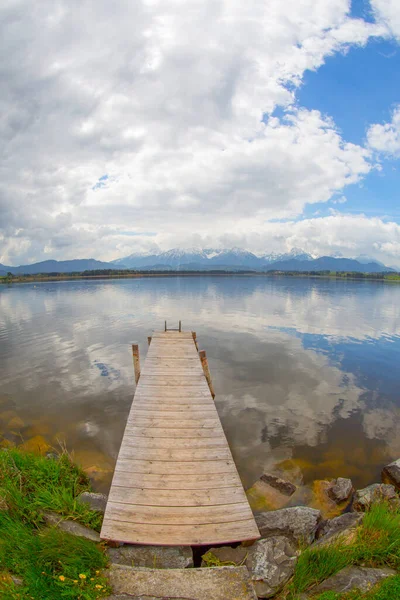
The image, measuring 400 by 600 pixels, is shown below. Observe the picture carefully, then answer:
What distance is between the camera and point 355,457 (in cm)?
1332

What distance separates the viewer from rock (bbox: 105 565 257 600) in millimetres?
5137

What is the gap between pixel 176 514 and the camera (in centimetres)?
700

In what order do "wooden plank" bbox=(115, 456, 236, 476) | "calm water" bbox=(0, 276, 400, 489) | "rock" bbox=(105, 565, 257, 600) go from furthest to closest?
"calm water" bbox=(0, 276, 400, 489) → "wooden plank" bbox=(115, 456, 236, 476) → "rock" bbox=(105, 565, 257, 600)

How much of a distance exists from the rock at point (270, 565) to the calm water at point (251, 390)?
5208 mm

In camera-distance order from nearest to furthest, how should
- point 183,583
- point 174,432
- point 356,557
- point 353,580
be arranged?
point 353,580 → point 183,583 → point 356,557 → point 174,432

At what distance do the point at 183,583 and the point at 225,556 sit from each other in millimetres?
1283

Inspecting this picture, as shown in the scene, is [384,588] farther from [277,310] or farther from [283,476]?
[277,310]

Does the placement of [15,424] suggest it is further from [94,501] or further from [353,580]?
[353,580]

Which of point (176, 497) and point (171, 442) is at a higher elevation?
point (171, 442)

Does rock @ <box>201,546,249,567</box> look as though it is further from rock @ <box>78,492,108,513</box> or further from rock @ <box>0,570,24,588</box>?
rock @ <box>0,570,24,588</box>

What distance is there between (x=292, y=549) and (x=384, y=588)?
238cm

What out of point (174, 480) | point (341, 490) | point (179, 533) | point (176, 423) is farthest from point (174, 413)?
point (341, 490)

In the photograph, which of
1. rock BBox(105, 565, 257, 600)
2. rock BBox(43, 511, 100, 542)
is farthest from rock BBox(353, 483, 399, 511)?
rock BBox(43, 511, 100, 542)

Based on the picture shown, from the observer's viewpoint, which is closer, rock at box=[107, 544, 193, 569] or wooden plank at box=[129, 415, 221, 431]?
rock at box=[107, 544, 193, 569]
